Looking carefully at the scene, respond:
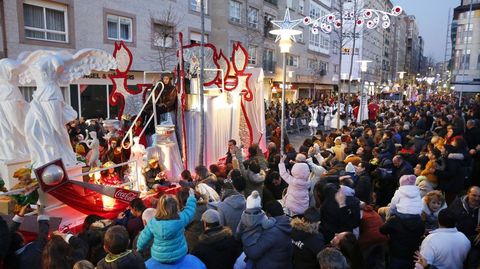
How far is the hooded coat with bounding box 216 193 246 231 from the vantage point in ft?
14.4

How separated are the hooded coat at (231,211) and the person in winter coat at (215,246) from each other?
0.75m

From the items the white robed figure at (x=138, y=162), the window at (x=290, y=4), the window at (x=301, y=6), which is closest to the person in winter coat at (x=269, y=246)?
the white robed figure at (x=138, y=162)

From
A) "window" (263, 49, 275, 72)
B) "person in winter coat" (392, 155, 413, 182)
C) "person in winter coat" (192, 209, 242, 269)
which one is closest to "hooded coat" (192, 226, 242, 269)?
"person in winter coat" (192, 209, 242, 269)

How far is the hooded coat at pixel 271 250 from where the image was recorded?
343 cm

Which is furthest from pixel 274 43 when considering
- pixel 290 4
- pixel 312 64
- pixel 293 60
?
pixel 312 64

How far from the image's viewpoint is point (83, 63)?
652cm

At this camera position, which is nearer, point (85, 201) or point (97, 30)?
point (85, 201)

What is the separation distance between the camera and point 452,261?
357 cm

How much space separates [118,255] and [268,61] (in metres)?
29.6

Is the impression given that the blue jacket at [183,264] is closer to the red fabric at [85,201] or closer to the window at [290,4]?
the red fabric at [85,201]

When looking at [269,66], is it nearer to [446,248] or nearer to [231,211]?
[231,211]

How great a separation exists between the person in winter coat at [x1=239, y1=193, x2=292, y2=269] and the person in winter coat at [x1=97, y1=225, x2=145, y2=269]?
1.05 meters

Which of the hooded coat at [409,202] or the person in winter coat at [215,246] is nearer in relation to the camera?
the person in winter coat at [215,246]

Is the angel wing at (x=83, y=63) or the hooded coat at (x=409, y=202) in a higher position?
the angel wing at (x=83, y=63)
